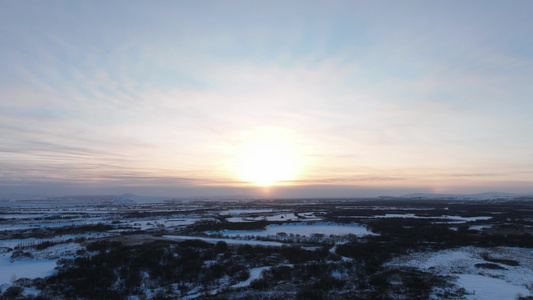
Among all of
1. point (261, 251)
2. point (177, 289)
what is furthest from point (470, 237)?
point (177, 289)

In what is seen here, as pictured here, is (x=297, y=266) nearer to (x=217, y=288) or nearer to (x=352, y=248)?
(x=217, y=288)

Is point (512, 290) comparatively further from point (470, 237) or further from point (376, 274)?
point (470, 237)

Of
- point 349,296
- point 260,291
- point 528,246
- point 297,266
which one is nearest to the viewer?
point 349,296

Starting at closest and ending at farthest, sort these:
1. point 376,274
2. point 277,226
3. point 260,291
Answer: point 260,291 → point 376,274 → point 277,226

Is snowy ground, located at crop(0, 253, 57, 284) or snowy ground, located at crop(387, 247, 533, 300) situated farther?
snowy ground, located at crop(0, 253, 57, 284)

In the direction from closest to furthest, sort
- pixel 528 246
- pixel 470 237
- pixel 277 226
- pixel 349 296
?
pixel 349 296
pixel 528 246
pixel 470 237
pixel 277 226

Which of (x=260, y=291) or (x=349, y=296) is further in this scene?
(x=260, y=291)

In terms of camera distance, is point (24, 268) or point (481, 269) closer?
point (481, 269)

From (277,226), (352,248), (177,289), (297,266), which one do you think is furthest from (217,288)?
(277,226)

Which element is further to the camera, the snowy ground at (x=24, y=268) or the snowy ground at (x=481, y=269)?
the snowy ground at (x=24, y=268)
